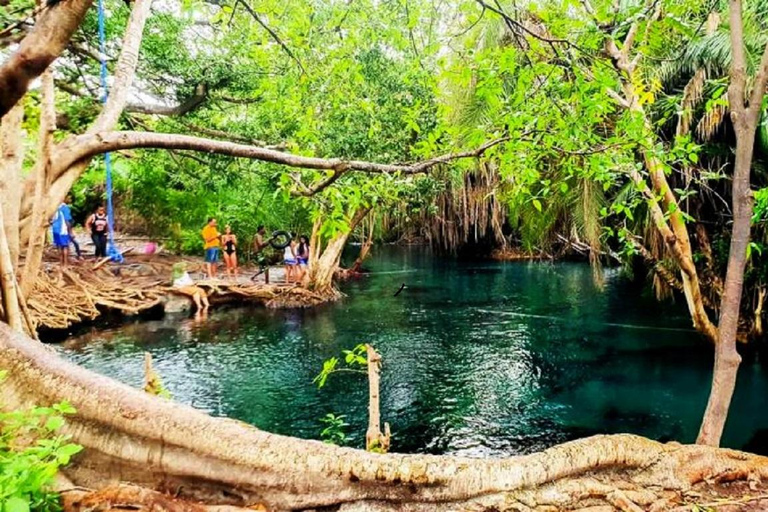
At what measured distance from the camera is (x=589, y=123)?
413 cm

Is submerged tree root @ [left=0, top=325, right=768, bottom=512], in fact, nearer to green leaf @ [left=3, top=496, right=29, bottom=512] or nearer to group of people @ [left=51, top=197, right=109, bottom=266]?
green leaf @ [left=3, top=496, right=29, bottom=512]

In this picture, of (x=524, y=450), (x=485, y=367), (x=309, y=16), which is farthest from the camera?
(x=485, y=367)

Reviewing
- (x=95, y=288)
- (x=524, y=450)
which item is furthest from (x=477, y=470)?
(x=95, y=288)

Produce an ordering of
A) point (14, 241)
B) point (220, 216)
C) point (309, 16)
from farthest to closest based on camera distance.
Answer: point (220, 216) < point (309, 16) < point (14, 241)

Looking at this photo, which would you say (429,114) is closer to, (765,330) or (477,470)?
(765,330)

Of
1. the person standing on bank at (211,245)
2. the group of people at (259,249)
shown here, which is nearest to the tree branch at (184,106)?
the person standing on bank at (211,245)

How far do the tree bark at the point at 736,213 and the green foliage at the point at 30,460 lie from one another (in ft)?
12.7

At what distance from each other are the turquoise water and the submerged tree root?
4087mm

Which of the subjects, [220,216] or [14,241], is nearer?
[14,241]

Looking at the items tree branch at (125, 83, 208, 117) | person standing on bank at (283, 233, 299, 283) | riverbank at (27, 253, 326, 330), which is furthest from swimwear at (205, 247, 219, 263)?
tree branch at (125, 83, 208, 117)

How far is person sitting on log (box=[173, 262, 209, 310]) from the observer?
15.2m

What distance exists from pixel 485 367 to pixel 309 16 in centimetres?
699

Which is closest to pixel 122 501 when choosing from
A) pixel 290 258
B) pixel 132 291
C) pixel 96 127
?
pixel 96 127

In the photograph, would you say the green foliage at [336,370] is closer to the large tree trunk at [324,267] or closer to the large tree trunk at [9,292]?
the large tree trunk at [9,292]
